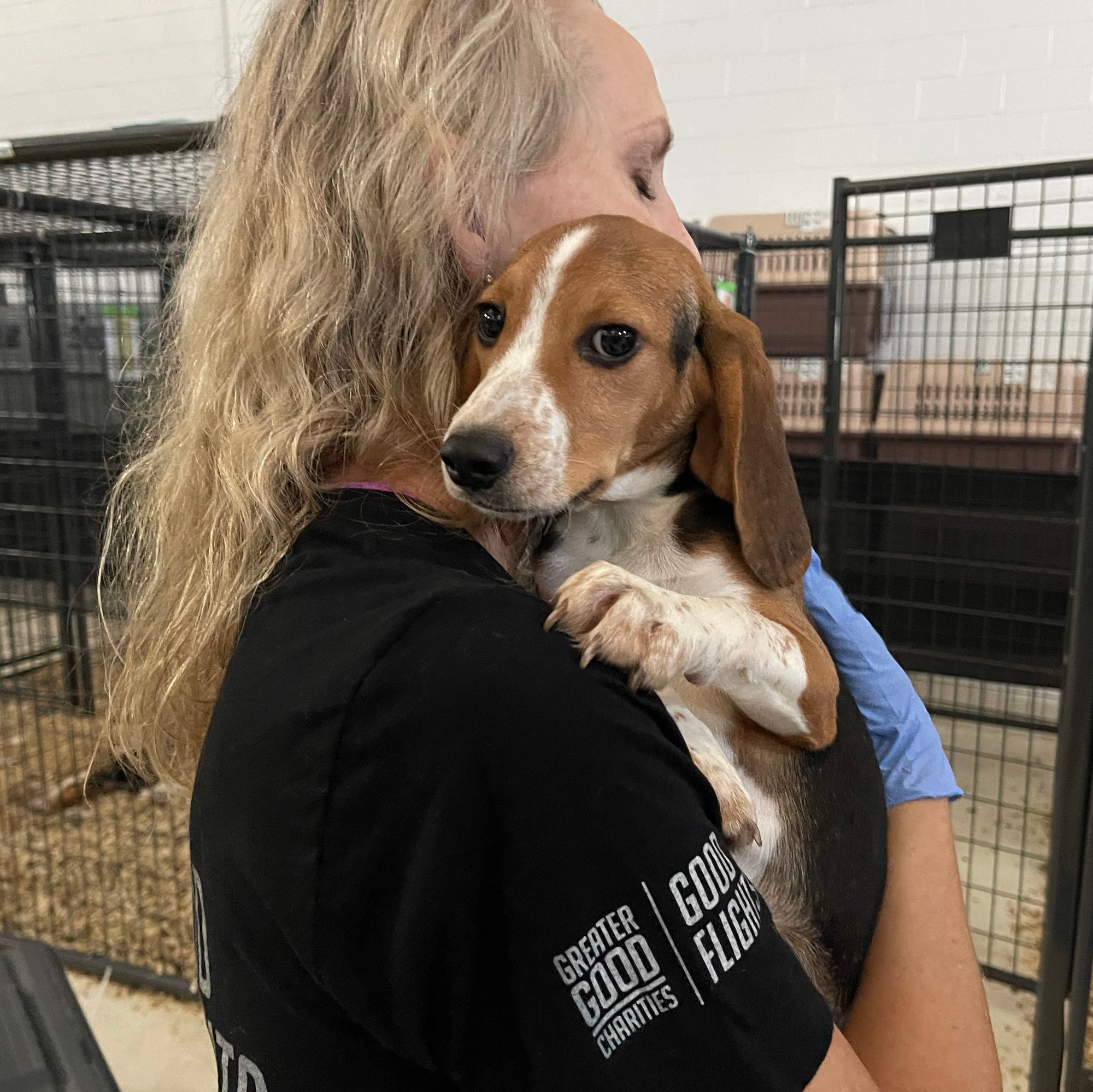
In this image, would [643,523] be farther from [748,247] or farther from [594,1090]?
[748,247]

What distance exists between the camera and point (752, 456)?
117cm

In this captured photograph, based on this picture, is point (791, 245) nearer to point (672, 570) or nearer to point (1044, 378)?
point (1044, 378)

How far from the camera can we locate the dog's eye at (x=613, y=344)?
3.71 feet

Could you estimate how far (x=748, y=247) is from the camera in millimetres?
4172

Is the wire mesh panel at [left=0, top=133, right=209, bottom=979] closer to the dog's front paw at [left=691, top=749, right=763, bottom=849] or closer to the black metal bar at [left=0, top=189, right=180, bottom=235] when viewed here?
the black metal bar at [left=0, top=189, right=180, bottom=235]

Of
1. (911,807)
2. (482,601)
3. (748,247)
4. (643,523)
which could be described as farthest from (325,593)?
(748,247)

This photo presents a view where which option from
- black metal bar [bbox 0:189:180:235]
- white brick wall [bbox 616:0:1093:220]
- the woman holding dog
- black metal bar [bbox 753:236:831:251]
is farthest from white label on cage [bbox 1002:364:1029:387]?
black metal bar [bbox 0:189:180:235]

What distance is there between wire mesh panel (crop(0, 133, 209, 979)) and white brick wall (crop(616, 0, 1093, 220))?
3274 mm

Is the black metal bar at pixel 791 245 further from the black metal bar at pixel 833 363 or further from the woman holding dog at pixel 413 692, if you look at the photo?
the woman holding dog at pixel 413 692

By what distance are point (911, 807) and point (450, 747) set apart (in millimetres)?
997

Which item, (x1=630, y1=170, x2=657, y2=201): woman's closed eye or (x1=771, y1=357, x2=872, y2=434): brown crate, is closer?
(x1=630, y1=170, x2=657, y2=201): woman's closed eye

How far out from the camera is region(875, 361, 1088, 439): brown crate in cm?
408

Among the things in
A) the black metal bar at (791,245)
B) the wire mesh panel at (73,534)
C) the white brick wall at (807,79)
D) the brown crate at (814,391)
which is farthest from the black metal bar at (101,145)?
the brown crate at (814,391)

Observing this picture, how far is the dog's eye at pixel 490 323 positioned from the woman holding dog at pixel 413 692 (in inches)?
1.4
